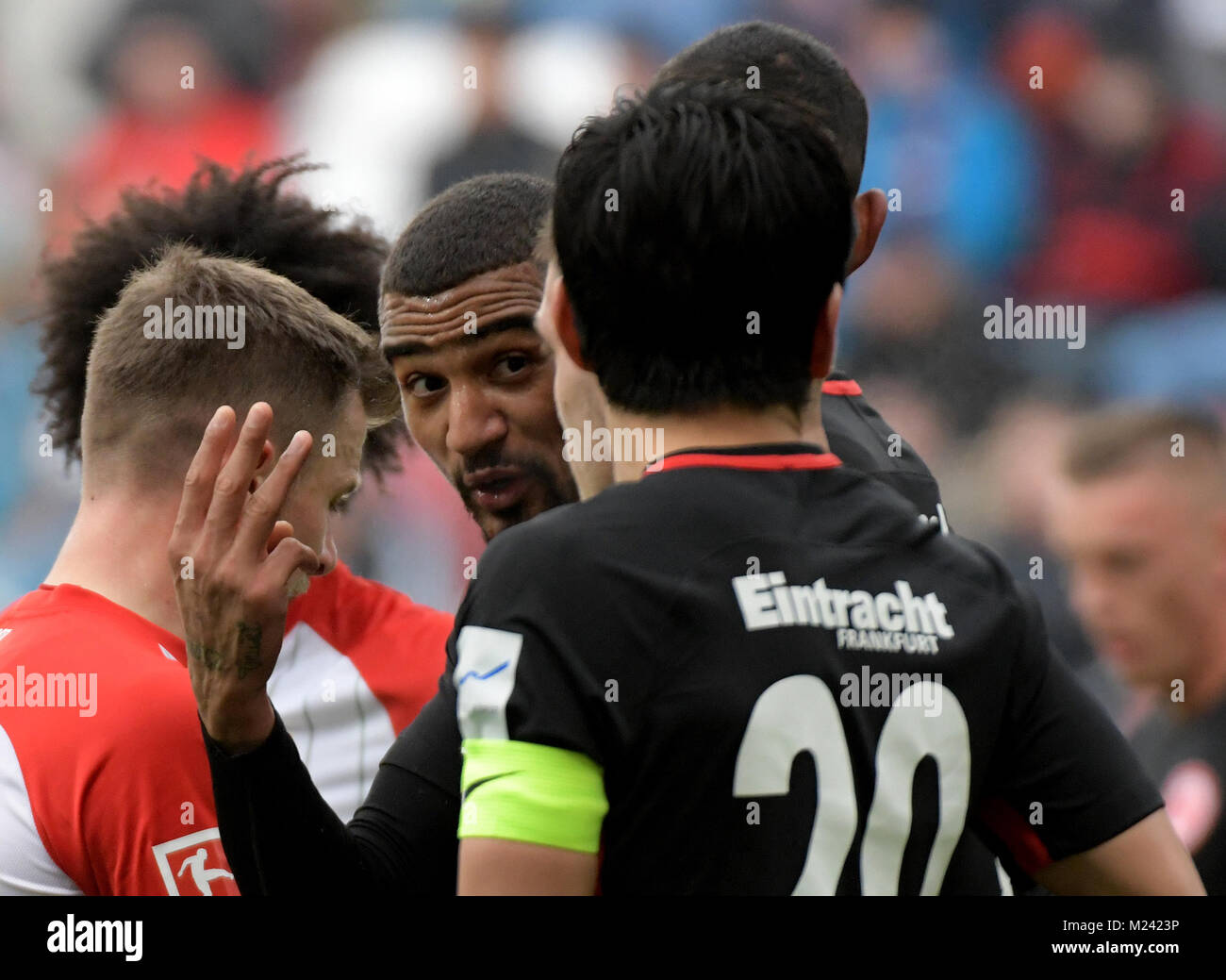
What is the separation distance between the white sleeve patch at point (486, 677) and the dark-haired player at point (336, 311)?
5.08ft

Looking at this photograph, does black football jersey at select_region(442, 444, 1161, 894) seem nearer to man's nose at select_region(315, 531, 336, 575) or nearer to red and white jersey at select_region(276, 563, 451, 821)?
man's nose at select_region(315, 531, 336, 575)

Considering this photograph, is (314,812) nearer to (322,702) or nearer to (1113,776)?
(1113,776)

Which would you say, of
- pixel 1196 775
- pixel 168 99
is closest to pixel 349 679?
pixel 1196 775

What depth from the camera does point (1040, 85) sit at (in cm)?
654

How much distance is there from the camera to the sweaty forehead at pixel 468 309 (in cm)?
263

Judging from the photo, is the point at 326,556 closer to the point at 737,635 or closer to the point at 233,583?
the point at 233,583

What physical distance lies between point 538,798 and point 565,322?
0.51 metres

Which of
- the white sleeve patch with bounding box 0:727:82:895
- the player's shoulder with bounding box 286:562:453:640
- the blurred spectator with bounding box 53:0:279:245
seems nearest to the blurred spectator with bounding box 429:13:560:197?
the blurred spectator with bounding box 53:0:279:245

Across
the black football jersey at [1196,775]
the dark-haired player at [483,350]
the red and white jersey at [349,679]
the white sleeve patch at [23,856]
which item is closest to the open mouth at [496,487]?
the dark-haired player at [483,350]

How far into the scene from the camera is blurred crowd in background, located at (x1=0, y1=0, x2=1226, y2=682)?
5941 millimetres

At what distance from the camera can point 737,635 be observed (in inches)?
56.9

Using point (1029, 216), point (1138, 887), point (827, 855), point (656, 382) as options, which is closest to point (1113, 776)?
point (1138, 887)

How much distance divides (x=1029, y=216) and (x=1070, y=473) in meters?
1.72
